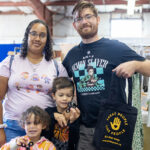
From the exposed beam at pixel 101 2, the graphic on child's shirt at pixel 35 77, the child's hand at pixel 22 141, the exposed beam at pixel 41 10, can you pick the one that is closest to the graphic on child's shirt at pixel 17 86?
the graphic on child's shirt at pixel 35 77

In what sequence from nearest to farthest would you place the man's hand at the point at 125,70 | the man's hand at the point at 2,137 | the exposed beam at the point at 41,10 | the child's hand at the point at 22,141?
1. the man's hand at the point at 125,70
2. the child's hand at the point at 22,141
3. the man's hand at the point at 2,137
4. the exposed beam at the point at 41,10

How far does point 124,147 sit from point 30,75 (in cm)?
76

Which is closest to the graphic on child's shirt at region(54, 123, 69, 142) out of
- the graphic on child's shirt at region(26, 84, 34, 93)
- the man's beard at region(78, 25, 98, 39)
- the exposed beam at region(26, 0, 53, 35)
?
the graphic on child's shirt at region(26, 84, 34, 93)

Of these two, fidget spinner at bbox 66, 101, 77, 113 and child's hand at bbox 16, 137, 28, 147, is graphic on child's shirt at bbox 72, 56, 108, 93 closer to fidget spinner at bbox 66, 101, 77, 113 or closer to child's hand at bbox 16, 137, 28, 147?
fidget spinner at bbox 66, 101, 77, 113


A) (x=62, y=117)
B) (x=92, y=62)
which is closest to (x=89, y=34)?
(x=92, y=62)

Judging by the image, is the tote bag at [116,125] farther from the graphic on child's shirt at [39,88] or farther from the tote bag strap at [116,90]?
the graphic on child's shirt at [39,88]

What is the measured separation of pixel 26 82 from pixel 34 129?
319 millimetres

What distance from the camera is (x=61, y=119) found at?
1378 millimetres

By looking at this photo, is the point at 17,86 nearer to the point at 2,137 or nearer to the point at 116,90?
the point at 2,137

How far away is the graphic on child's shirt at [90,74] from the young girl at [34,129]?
314 millimetres

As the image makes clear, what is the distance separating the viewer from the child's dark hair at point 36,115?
1.36 metres

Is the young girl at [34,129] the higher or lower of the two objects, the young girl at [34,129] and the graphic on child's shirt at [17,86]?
the lower

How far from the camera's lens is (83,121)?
54.7 inches

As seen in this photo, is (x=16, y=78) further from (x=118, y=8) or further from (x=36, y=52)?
(x=118, y=8)
